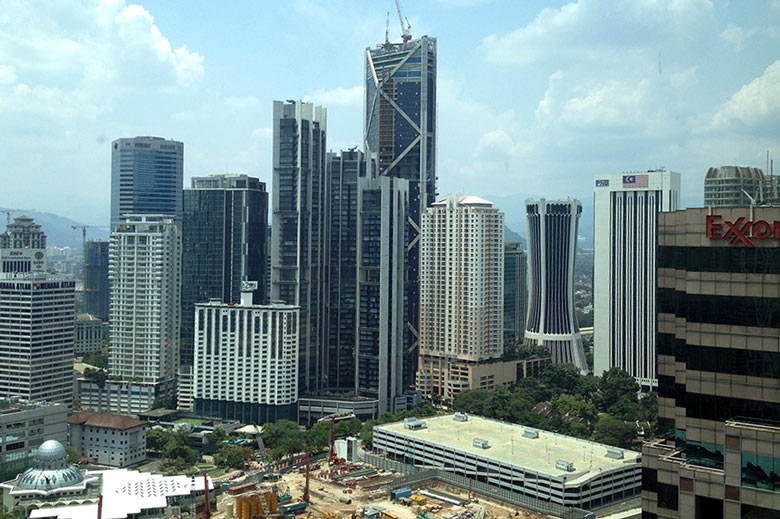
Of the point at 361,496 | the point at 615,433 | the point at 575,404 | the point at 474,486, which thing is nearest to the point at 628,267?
the point at 575,404

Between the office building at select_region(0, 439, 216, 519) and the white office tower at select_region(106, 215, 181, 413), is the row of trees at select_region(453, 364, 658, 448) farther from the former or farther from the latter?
the office building at select_region(0, 439, 216, 519)

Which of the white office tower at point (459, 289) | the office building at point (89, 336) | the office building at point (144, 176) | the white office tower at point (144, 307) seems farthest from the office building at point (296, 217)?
the office building at point (144, 176)

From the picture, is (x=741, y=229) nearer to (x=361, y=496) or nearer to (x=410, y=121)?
(x=361, y=496)

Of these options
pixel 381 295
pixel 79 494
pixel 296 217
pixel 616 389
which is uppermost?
pixel 296 217

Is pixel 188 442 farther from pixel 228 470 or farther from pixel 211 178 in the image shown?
pixel 211 178

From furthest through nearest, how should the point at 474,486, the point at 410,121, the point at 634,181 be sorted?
the point at 410,121 → the point at 634,181 → the point at 474,486

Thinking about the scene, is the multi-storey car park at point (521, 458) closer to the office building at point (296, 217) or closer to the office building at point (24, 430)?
the office building at point (296, 217)

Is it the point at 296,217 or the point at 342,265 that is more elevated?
the point at 296,217

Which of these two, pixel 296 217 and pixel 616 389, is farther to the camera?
pixel 296 217
